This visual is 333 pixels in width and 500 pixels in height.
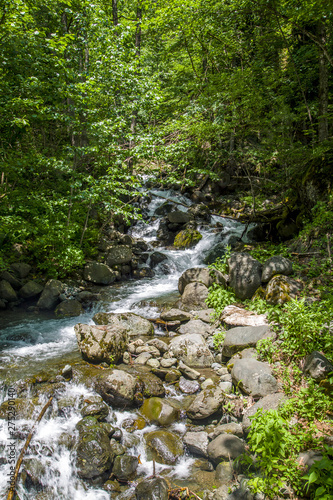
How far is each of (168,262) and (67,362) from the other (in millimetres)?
6819

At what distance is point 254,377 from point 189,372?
141cm

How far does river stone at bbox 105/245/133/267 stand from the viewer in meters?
10.9

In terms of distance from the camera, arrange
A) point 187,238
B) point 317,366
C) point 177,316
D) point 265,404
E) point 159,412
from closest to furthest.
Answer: point 317,366, point 265,404, point 159,412, point 177,316, point 187,238

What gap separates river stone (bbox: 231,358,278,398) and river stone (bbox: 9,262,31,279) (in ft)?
24.1

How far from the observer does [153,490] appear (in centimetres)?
323

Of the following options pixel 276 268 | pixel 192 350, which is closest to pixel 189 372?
pixel 192 350

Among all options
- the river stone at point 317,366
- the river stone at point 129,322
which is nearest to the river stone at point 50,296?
the river stone at point 129,322

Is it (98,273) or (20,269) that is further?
(98,273)

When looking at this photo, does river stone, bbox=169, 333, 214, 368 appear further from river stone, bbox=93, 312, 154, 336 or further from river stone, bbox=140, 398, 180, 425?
river stone, bbox=140, 398, 180, 425

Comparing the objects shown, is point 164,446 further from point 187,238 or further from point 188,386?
point 187,238

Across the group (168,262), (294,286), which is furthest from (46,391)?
(168,262)

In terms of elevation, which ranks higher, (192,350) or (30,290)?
(30,290)

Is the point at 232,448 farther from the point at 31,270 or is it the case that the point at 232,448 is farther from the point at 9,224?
the point at 31,270

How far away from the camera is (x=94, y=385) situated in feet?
15.6
